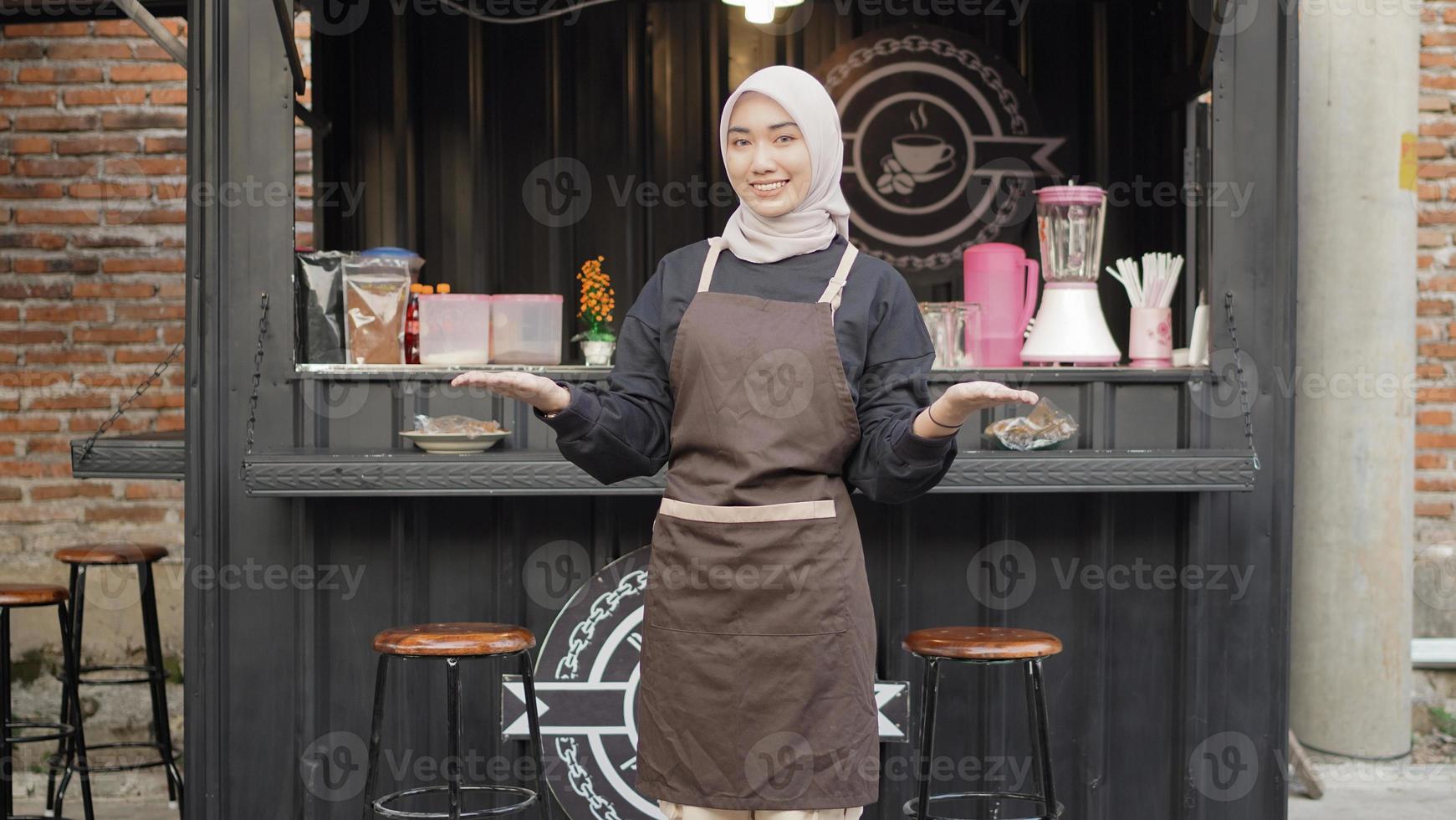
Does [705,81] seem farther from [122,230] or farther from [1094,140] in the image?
[122,230]

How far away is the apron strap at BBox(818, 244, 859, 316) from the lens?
2004 mm

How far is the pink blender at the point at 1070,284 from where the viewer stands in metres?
3.51

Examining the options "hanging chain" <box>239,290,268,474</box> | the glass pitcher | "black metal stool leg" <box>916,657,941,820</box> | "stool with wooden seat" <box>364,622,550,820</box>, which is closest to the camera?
"stool with wooden seat" <box>364,622,550,820</box>

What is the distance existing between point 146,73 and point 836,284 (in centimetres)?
374

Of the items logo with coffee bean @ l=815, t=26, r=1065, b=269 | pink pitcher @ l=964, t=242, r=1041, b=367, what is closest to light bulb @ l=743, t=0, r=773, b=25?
logo with coffee bean @ l=815, t=26, r=1065, b=269

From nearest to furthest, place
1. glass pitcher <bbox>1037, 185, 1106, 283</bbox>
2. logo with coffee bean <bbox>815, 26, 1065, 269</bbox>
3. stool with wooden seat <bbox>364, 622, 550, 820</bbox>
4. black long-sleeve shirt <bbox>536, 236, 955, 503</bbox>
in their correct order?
black long-sleeve shirt <bbox>536, 236, 955, 503</bbox>
stool with wooden seat <bbox>364, 622, 550, 820</bbox>
glass pitcher <bbox>1037, 185, 1106, 283</bbox>
logo with coffee bean <bbox>815, 26, 1065, 269</bbox>

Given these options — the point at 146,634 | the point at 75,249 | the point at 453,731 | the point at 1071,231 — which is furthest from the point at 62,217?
the point at 1071,231

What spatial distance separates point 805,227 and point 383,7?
3.05 metres

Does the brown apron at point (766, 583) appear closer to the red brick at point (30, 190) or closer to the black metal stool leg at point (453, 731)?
the black metal stool leg at point (453, 731)

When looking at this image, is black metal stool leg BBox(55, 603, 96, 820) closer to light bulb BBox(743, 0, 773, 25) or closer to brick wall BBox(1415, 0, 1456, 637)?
light bulb BBox(743, 0, 773, 25)

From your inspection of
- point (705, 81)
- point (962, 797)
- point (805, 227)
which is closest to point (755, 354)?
point (805, 227)

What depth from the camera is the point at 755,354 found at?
1953 millimetres

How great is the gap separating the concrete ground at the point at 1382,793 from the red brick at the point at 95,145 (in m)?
4.47

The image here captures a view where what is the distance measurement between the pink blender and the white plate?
1.40 metres
